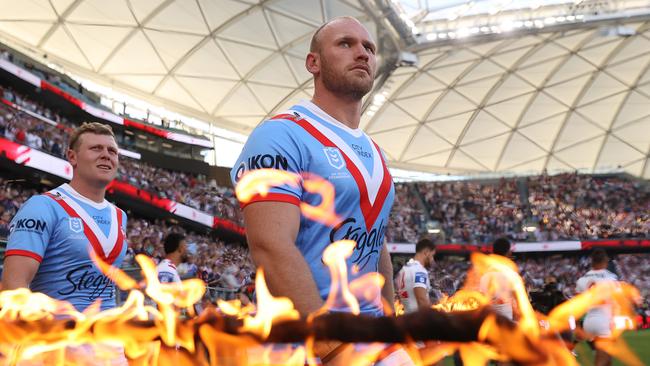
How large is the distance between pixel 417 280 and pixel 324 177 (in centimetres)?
713

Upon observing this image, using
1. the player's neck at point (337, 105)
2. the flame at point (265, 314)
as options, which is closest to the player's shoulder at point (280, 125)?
the player's neck at point (337, 105)

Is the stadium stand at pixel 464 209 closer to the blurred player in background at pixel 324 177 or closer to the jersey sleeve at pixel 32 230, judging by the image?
the jersey sleeve at pixel 32 230

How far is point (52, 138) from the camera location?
24.4 m

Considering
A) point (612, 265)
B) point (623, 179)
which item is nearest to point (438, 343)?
point (612, 265)

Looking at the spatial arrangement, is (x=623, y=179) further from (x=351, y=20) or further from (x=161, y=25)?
(x=351, y=20)

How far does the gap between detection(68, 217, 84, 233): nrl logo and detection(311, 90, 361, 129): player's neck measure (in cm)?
192

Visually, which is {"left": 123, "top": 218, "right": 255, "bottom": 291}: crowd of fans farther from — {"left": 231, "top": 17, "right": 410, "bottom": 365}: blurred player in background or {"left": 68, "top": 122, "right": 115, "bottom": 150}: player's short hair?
{"left": 231, "top": 17, "right": 410, "bottom": 365}: blurred player in background

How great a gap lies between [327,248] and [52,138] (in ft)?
80.3

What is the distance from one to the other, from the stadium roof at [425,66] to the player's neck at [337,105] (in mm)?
25664

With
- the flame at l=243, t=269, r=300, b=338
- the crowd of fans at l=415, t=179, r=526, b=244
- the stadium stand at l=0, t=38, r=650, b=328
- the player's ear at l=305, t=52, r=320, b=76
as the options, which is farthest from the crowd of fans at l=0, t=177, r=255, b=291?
the crowd of fans at l=415, t=179, r=526, b=244

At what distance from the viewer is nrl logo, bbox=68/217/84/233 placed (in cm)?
379

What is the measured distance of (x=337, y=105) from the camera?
103 inches

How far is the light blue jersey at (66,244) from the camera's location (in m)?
3.53

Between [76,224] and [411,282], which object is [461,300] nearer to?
[76,224]
